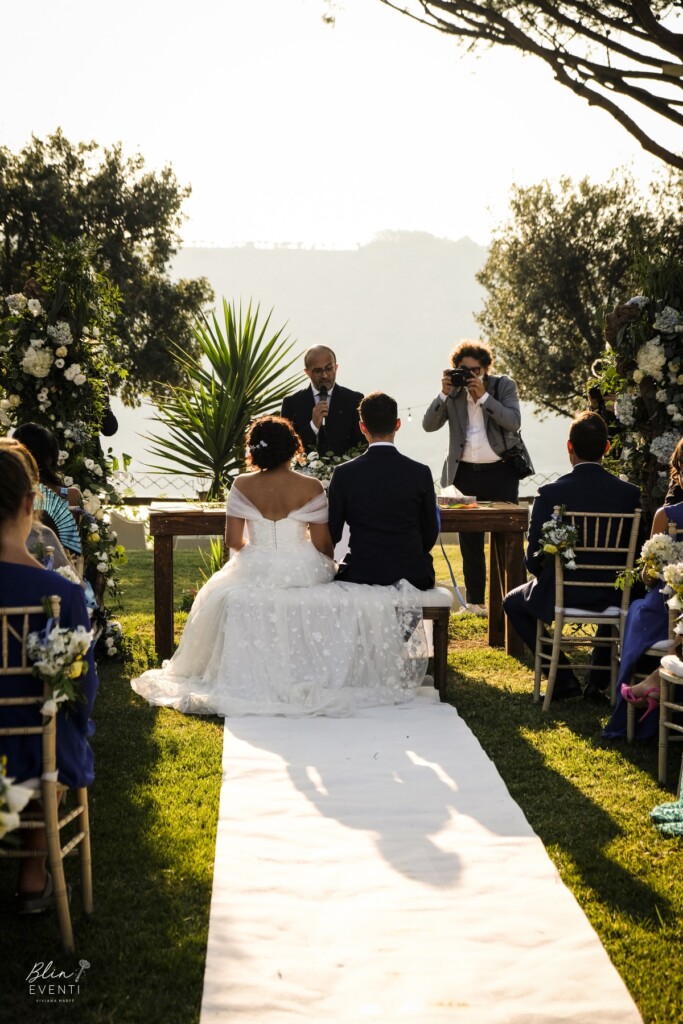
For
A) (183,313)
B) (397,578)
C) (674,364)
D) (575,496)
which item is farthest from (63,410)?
(183,313)

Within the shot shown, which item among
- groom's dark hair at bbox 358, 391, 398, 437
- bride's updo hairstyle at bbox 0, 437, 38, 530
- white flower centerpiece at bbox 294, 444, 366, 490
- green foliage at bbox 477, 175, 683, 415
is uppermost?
green foliage at bbox 477, 175, 683, 415

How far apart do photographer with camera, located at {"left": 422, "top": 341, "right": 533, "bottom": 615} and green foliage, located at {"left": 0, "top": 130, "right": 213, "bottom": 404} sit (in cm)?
1441

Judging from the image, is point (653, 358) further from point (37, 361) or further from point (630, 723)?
point (37, 361)

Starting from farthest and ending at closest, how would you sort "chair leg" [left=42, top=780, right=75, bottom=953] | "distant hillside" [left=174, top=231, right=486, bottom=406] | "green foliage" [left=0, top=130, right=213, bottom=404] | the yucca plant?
"distant hillside" [left=174, top=231, right=486, bottom=406]
"green foliage" [left=0, top=130, right=213, bottom=404]
the yucca plant
"chair leg" [left=42, top=780, right=75, bottom=953]

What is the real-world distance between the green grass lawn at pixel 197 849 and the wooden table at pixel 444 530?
2.22 feet

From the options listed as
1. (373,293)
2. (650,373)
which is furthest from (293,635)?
(373,293)

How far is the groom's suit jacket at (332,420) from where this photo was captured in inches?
337

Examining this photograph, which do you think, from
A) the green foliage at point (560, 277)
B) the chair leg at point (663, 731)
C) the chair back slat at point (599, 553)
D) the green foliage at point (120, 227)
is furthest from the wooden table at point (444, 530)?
the green foliage at point (560, 277)

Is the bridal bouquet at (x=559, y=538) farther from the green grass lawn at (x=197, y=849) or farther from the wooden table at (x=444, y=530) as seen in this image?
the wooden table at (x=444, y=530)

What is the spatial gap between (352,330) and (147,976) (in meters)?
143

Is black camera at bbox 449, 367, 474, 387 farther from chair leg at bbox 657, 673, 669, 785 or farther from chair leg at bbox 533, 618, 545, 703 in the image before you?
chair leg at bbox 657, 673, 669, 785

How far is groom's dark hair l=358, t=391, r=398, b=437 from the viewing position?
6531 millimetres

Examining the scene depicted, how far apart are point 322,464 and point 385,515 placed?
52.7 inches

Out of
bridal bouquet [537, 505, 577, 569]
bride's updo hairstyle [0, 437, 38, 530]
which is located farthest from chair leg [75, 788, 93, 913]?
bridal bouquet [537, 505, 577, 569]
